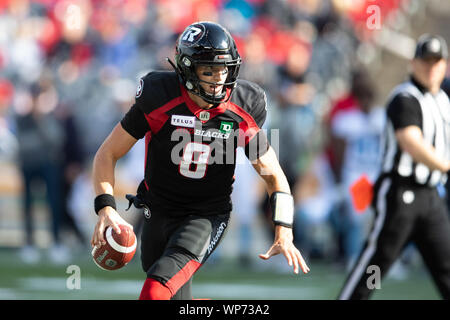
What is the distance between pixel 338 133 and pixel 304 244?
150cm

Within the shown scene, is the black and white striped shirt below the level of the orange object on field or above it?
above

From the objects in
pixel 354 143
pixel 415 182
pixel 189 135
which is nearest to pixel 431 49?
pixel 415 182

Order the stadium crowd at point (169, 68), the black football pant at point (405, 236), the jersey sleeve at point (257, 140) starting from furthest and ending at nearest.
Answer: the stadium crowd at point (169, 68)
the black football pant at point (405, 236)
the jersey sleeve at point (257, 140)

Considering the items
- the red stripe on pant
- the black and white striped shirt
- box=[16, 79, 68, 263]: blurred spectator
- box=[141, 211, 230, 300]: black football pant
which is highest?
the black and white striped shirt

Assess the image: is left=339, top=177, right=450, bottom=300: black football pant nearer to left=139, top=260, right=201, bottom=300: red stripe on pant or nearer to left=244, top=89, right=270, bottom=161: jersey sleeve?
left=244, top=89, right=270, bottom=161: jersey sleeve

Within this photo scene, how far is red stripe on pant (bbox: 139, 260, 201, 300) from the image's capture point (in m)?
4.83

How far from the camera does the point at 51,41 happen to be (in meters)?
16.1

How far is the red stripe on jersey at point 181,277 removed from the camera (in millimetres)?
4934

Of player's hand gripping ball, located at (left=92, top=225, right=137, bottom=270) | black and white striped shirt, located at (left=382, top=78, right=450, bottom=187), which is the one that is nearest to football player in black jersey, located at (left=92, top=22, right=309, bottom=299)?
player's hand gripping ball, located at (left=92, top=225, right=137, bottom=270)

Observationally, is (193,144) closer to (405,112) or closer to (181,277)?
(181,277)

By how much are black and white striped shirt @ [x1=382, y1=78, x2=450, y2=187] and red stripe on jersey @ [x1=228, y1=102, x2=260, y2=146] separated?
5.11ft

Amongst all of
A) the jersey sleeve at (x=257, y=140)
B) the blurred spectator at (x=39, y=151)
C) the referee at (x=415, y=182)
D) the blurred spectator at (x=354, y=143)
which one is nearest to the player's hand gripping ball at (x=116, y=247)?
the jersey sleeve at (x=257, y=140)

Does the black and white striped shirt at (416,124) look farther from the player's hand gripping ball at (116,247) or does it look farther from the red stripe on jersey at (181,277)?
the player's hand gripping ball at (116,247)

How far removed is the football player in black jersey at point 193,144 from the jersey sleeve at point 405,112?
4.72 feet
